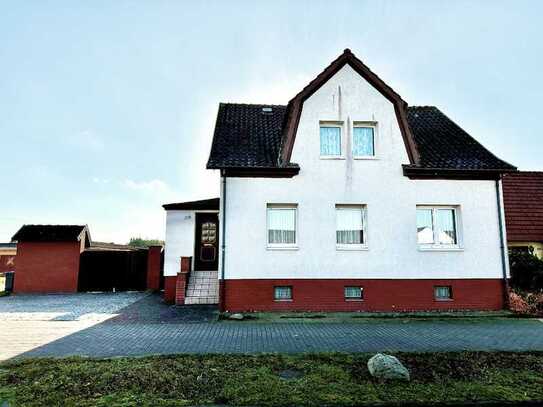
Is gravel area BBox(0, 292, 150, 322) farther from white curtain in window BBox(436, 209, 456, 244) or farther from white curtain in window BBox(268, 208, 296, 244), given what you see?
white curtain in window BBox(436, 209, 456, 244)

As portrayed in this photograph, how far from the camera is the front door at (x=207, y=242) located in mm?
15828

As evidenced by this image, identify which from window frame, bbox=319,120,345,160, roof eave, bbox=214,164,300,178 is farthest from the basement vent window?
window frame, bbox=319,120,345,160

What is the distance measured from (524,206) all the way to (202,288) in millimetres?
14831

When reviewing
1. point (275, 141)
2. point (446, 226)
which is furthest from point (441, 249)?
point (275, 141)

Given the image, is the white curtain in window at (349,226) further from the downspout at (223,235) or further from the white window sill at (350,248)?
the downspout at (223,235)

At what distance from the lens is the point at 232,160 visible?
462 inches

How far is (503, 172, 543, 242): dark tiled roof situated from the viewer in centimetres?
1542

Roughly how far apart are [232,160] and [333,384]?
Answer: 7.96 m

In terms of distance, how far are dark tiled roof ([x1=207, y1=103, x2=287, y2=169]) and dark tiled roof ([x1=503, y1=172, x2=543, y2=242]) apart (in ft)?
35.7

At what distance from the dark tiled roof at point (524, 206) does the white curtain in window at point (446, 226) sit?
4724 mm

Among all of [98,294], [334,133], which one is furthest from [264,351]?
[98,294]

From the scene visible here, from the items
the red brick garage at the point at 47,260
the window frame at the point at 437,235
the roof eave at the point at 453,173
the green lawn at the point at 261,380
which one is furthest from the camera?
the red brick garage at the point at 47,260

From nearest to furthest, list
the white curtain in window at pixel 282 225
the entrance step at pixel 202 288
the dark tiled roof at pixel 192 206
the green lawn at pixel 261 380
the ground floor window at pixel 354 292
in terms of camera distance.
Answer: the green lawn at pixel 261 380 < the ground floor window at pixel 354 292 < the white curtain in window at pixel 282 225 < the entrance step at pixel 202 288 < the dark tiled roof at pixel 192 206

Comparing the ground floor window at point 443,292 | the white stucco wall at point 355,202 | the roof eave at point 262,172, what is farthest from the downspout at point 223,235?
the ground floor window at point 443,292
